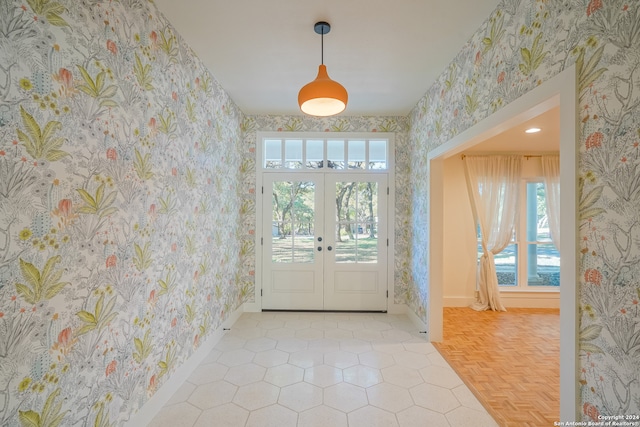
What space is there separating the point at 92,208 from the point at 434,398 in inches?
101

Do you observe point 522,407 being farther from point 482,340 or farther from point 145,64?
point 145,64

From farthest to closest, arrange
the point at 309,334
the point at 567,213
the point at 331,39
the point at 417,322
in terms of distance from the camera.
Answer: the point at 417,322
the point at 309,334
the point at 331,39
the point at 567,213

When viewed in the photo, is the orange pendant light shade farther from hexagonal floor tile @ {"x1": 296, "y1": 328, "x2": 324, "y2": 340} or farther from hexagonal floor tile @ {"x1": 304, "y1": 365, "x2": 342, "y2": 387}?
hexagonal floor tile @ {"x1": 296, "y1": 328, "x2": 324, "y2": 340}

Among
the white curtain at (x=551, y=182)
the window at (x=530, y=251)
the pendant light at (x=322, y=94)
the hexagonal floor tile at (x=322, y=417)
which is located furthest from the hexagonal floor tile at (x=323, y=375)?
the white curtain at (x=551, y=182)

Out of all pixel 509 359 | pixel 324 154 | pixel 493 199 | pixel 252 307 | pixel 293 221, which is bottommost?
pixel 509 359

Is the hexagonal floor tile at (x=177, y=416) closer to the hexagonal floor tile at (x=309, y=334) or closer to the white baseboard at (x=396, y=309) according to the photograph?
the hexagonal floor tile at (x=309, y=334)

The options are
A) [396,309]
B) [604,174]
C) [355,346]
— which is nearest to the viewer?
[604,174]

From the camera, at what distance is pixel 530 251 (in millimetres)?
4566

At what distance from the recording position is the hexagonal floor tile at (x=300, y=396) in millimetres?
2029

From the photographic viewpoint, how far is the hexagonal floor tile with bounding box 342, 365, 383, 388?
2312 mm

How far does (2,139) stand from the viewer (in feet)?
3.22

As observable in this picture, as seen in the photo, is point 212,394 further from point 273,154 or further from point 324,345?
point 273,154

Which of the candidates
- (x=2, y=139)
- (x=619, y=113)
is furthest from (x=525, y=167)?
(x=2, y=139)

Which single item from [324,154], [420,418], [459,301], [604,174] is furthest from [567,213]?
[459,301]
